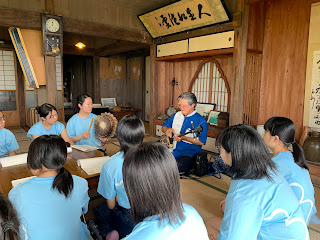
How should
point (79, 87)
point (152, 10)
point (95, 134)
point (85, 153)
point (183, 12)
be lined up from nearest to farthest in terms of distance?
point (85, 153)
point (95, 134)
point (183, 12)
point (152, 10)
point (79, 87)

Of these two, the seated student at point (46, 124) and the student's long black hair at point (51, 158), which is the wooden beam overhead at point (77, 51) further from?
the student's long black hair at point (51, 158)

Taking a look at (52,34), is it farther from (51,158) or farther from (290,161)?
(290,161)

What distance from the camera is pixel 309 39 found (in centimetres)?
381

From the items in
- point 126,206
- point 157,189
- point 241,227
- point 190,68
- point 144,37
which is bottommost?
point 126,206

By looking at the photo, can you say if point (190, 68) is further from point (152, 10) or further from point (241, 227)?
point (241, 227)

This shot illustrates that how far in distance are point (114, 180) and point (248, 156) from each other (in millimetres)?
870

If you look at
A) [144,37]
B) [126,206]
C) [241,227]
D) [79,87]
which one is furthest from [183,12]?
[79,87]

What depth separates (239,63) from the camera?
13.2ft

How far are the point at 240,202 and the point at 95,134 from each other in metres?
2.38

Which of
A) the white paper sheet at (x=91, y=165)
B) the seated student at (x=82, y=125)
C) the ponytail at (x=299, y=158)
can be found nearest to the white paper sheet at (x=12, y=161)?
the white paper sheet at (x=91, y=165)

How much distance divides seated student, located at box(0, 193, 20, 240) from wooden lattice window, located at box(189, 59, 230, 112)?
14.9ft

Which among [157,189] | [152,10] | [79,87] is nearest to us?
[157,189]

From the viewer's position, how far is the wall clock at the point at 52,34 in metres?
4.11

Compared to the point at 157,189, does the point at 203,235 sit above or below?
below
